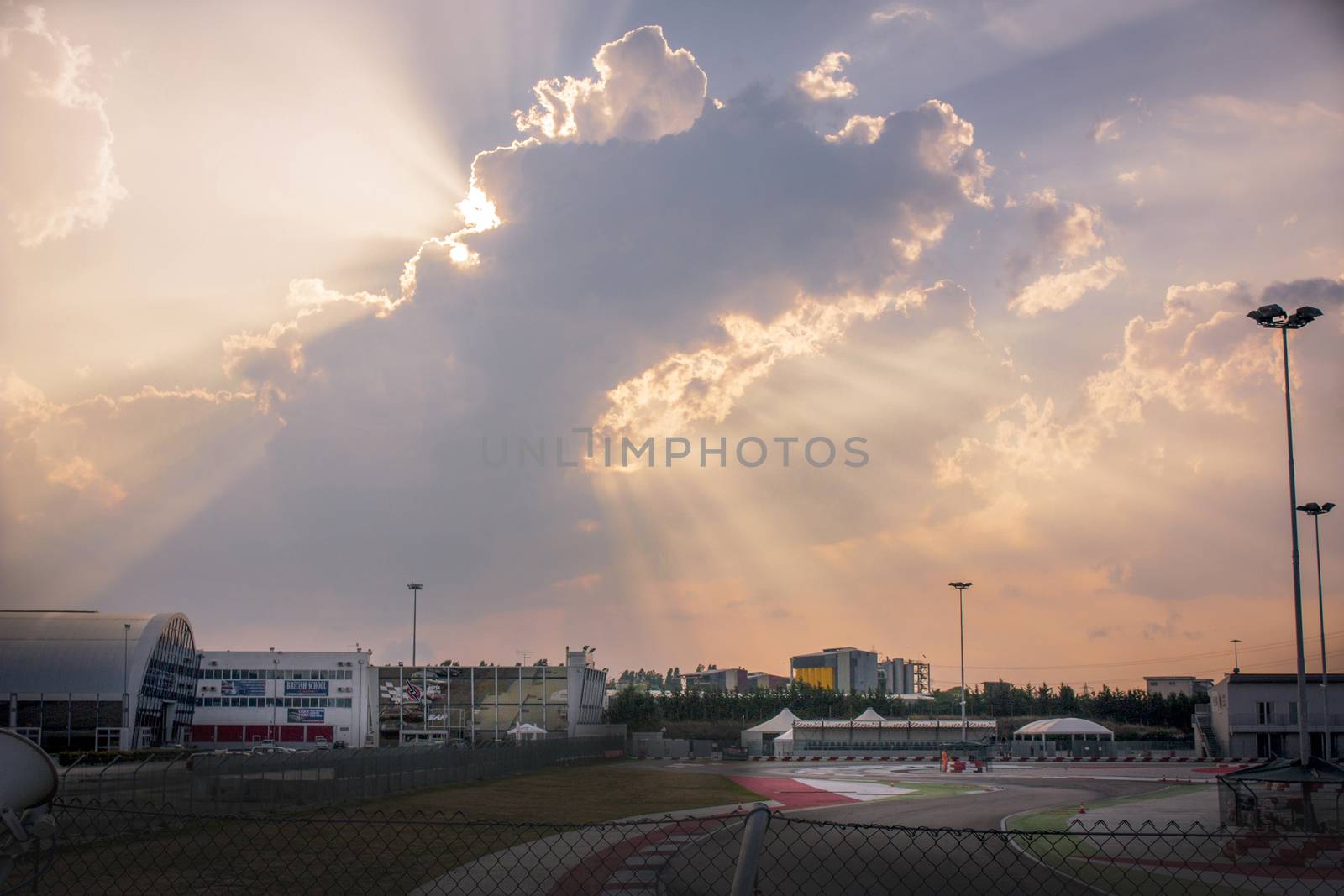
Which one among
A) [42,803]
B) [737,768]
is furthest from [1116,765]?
[42,803]

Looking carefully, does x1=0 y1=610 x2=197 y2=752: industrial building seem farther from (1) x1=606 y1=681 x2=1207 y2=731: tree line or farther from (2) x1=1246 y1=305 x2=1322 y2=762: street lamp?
(2) x1=1246 y1=305 x2=1322 y2=762: street lamp

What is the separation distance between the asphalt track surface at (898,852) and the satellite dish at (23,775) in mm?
5014

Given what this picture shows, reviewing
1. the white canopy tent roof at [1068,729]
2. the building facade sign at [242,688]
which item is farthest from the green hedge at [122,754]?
the white canopy tent roof at [1068,729]

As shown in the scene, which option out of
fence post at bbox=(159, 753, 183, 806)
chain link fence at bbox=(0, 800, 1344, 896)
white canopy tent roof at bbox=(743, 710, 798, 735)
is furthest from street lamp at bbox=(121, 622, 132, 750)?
chain link fence at bbox=(0, 800, 1344, 896)

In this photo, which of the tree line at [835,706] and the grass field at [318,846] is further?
the tree line at [835,706]

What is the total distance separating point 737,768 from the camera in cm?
7162

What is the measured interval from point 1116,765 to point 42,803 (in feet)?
243

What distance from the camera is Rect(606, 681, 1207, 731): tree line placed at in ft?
394

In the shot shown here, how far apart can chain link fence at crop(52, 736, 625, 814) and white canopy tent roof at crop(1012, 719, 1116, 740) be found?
52.4 meters

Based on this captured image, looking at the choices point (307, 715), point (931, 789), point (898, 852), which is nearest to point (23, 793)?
point (898, 852)

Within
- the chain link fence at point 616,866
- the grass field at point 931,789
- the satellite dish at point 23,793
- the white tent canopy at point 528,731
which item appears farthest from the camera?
the white tent canopy at point 528,731

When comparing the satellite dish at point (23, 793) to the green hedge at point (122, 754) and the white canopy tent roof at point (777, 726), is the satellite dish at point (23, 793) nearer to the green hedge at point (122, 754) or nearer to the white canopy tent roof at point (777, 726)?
the green hedge at point (122, 754)

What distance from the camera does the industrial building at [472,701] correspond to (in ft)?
321

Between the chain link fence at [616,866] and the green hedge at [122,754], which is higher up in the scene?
the chain link fence at [616,866]
